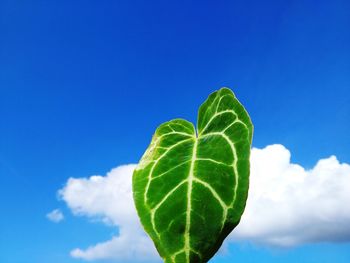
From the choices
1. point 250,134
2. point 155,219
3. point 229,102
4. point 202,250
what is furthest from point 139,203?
point 229,102

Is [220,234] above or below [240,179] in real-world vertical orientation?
below

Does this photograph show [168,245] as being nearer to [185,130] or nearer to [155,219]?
[155,219]

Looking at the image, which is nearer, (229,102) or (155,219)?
(155,219)

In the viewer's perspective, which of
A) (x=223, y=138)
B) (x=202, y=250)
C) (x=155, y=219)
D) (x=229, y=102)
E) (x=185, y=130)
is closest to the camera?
(x=202, y=250)

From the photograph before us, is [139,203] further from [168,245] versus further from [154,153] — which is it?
[154,153]

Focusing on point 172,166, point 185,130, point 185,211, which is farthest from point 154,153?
point 185,211

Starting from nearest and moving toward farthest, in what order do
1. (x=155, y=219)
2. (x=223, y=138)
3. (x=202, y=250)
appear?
(x=202, y=250), (x=155, y=219), (x=223, y=138)

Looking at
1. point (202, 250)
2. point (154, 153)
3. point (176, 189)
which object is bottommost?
point (202, 250)
